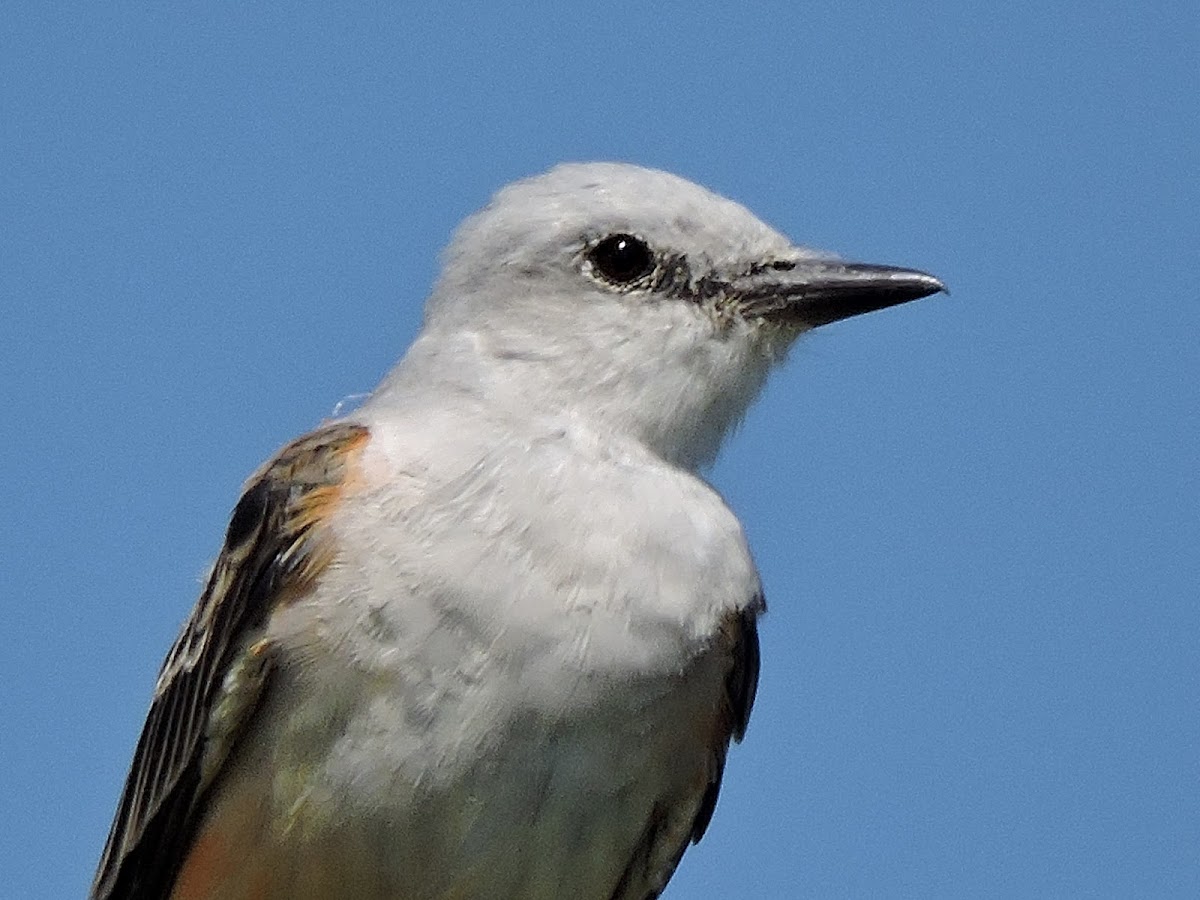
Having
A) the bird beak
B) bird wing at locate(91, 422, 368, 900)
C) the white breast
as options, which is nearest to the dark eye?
the bird beak

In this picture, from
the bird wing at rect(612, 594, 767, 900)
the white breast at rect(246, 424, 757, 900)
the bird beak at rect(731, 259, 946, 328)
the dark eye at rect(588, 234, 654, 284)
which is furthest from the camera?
the bird beak at rect(731, 259, 946, 328)

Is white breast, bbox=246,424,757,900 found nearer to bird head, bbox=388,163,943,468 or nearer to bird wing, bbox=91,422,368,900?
bird wing, bbox=91,422,368,900

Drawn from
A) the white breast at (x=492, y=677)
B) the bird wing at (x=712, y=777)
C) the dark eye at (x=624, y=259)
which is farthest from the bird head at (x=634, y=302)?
the bird wing at (x=712, y=777)

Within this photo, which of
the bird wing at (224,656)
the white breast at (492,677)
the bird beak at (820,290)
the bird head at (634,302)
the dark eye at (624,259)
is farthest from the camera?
the bird beak at (820,290)

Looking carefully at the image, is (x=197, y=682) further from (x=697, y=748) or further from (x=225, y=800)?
(x=697, y=748)

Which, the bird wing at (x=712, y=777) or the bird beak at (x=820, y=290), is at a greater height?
the bird beak at (x=820, y=290)

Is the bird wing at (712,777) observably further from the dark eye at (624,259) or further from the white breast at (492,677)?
the dark eye at (624,259)

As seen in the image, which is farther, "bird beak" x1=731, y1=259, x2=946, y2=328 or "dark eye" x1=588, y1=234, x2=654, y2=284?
"bird beak" x1=731, y1=259, x2=946, y2=328
